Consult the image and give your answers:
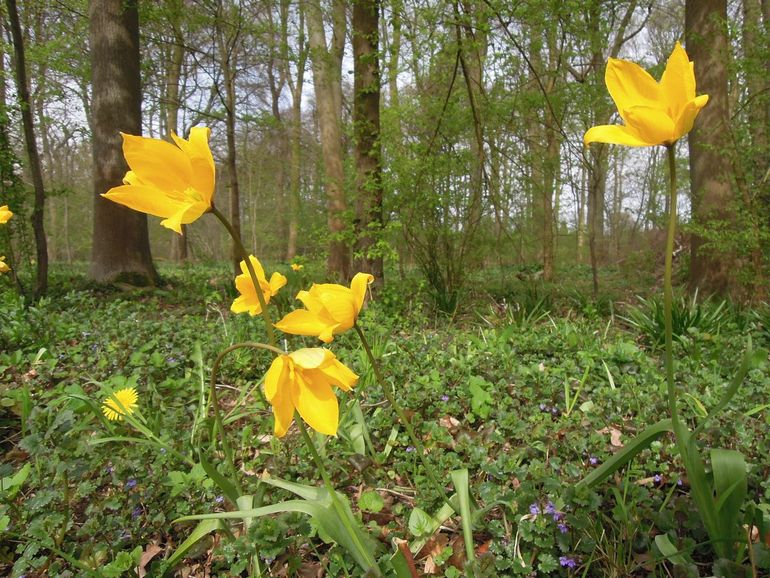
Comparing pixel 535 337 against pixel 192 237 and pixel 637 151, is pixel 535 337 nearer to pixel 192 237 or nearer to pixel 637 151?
pixel 192 237

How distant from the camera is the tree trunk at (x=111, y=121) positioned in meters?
5.07

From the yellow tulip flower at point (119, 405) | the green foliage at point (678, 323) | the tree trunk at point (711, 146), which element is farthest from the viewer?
the tree trunk at point (711, 146)

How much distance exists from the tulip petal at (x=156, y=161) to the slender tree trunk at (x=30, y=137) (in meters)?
4.24

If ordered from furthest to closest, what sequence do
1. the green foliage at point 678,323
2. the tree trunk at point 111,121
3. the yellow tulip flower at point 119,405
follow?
the tree trunk at point 111,121 → the green foliage at point 678,323 → the yellow tulip flower at point 119,405

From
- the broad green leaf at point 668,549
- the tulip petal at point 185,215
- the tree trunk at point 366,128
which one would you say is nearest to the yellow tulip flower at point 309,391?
the tulip petal at point 185,215

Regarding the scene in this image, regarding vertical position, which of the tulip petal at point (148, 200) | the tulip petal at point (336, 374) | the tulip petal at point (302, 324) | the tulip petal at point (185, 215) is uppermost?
the tulip petal at point (148, 200)

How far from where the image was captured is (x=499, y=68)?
5016mm

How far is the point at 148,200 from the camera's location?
0.92 meters

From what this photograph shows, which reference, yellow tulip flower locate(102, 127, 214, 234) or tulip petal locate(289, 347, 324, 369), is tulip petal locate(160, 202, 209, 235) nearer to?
yellow tulip flower locate(102, 127, 214, 234)

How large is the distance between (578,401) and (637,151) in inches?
695

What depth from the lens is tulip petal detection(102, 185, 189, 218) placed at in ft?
2.96

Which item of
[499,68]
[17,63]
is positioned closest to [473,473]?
[499,68]

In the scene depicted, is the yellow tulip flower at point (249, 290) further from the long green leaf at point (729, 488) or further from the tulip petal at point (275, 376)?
the long green leaf at point (729, 488)

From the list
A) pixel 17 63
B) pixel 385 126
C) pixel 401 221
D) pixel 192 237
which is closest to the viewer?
pixel 17 63
